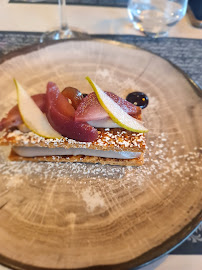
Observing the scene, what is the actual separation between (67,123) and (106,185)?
359 mm

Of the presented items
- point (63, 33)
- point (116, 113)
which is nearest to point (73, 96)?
point (116, 113)

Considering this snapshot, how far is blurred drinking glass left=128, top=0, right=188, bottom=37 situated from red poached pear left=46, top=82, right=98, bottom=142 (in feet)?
4.47

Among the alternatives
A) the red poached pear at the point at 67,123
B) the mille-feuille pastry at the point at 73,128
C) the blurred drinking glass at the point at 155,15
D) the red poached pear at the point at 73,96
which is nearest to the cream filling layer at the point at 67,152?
the mille-feuille pastry at the point at 73,128

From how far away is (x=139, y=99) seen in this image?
5.46 ft

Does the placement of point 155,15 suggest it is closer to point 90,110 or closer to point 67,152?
point 90,110

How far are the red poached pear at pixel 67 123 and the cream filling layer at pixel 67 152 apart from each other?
12 centimetres

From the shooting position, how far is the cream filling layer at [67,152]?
4.68 ft

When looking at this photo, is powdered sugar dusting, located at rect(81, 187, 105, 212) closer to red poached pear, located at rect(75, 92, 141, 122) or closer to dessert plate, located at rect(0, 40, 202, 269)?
dessert plate, located at rect(0, 40, 202, 269)

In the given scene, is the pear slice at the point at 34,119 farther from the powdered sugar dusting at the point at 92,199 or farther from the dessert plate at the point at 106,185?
the powdered sugar dusting at the point at 92,199

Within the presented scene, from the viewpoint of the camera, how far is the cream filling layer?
1.43 metres

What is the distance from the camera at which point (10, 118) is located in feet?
4.42

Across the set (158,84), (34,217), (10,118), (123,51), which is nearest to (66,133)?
(10,118)

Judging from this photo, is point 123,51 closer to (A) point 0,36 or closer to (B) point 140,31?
(B) point 140,31

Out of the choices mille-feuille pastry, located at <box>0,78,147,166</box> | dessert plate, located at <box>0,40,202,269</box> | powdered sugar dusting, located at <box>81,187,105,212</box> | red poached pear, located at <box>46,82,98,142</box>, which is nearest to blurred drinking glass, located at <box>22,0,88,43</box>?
dessert plate, located at <box>0,40,202,269</box>
